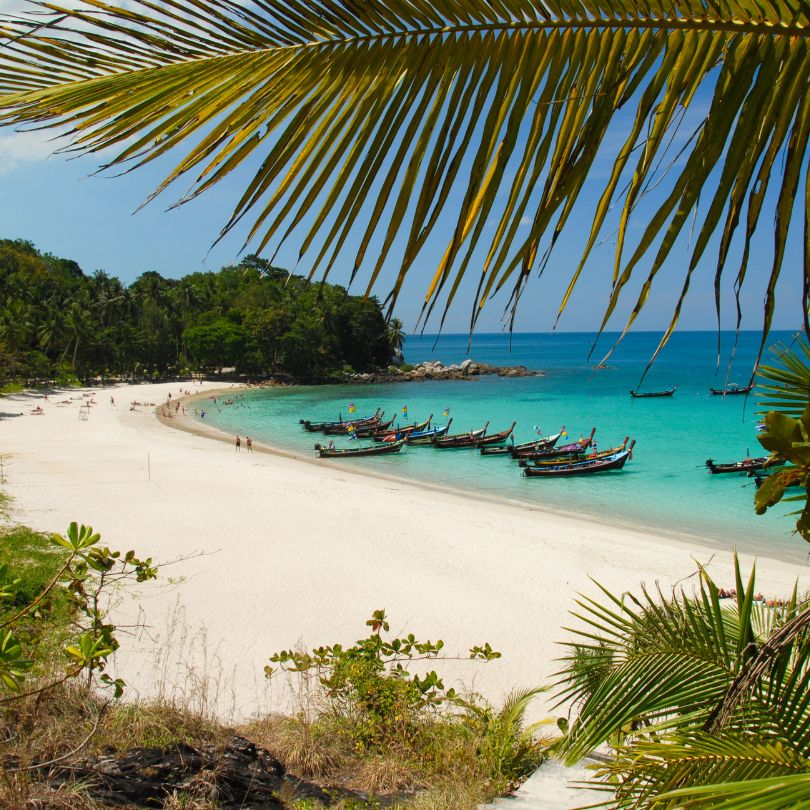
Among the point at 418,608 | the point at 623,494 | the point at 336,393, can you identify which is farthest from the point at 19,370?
the point at 418,608

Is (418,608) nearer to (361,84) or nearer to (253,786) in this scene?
Answer: (253,786)

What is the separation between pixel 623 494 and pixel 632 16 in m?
24.8

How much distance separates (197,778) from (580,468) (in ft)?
82.8

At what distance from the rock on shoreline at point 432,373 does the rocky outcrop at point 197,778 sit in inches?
2693

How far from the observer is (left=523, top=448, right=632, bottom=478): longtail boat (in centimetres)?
2698

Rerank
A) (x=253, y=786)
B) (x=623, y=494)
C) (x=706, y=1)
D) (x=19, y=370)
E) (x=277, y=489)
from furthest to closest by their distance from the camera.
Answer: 1. (x=19, y=370)
2. (x=623, y=494)
3. (x=277, y=489)
4. (x=253, y=786)
5. (x=706, y=1)

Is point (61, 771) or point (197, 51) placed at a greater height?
point (197, 51)

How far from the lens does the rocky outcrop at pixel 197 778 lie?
3590mm

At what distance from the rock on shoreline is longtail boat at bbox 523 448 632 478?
150 feet

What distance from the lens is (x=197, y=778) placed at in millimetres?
3762

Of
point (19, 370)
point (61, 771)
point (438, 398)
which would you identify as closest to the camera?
point (61, 771)

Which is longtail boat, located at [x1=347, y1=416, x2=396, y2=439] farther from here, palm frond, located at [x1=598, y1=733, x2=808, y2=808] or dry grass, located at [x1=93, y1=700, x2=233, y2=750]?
palm frond, located at [x1=598, y1=733, x2=808, y2=808]

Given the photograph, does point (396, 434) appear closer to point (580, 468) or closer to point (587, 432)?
point (580, 468)

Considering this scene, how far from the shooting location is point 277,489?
20.5 meters
